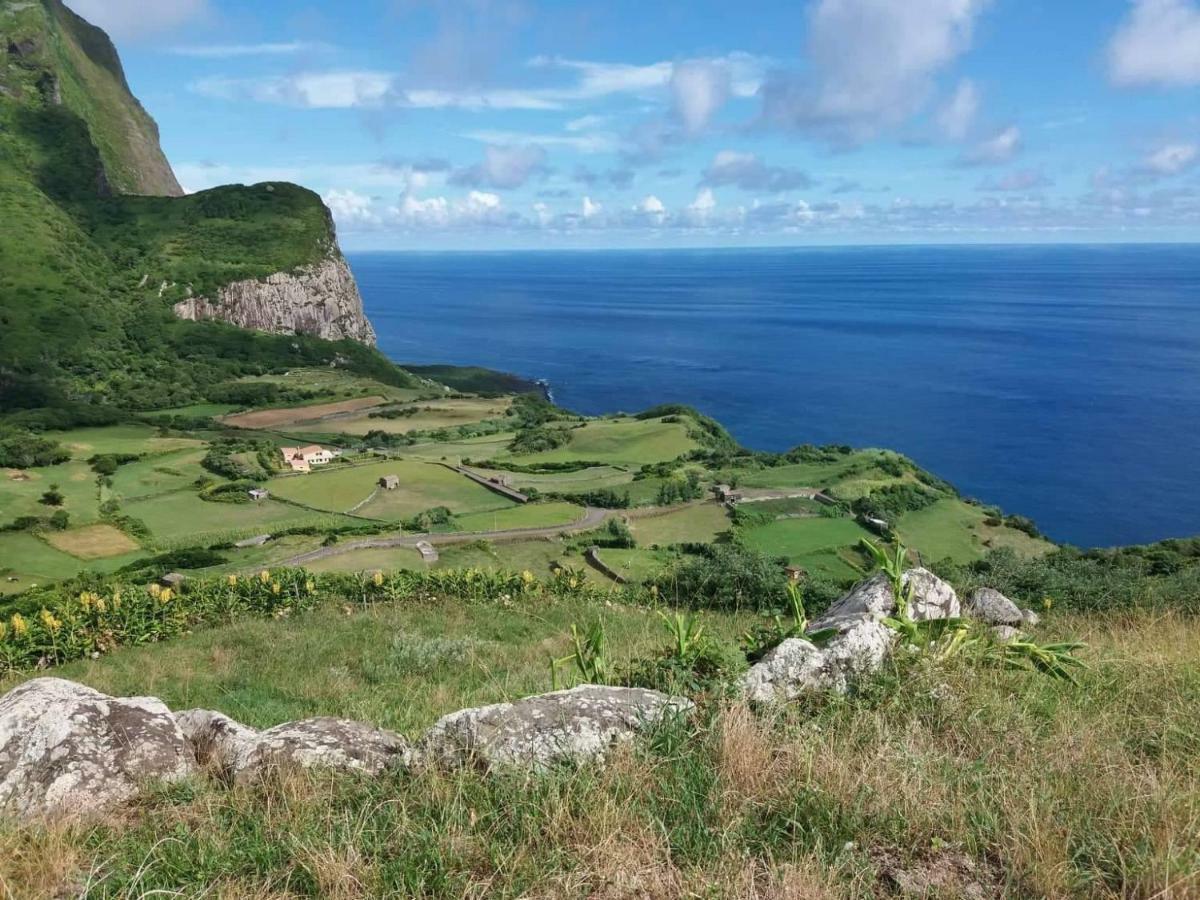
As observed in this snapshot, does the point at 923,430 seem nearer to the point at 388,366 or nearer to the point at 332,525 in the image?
the point at 332,525

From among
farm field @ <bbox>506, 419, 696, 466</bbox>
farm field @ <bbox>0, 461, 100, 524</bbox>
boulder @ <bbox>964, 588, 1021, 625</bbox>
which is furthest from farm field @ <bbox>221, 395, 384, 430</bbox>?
boulder @ <bbox>964, 588, 1021, 625</bbox>

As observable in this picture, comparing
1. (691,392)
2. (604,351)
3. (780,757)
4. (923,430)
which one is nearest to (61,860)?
(780,757)

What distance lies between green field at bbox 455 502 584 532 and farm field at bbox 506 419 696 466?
20.6 meters

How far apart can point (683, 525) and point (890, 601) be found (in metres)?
53.6

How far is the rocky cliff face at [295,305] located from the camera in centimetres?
16912

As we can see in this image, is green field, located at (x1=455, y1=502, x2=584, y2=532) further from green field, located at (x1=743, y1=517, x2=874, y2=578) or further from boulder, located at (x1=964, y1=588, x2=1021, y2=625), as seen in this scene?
boulder, located at (x1=964, y1=588, x2=1021, y2=625)

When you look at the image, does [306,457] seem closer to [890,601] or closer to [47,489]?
[47,489]

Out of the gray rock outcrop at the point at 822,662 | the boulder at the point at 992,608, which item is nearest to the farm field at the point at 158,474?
the boulder at the point at 992,608

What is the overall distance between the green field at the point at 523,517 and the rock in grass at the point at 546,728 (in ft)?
159

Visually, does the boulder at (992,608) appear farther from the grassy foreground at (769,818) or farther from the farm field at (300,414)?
the farm field at (300,414)

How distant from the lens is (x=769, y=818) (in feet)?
12.7

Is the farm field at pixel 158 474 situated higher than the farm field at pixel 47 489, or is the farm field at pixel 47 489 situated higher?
the farm field at pixel 47 489

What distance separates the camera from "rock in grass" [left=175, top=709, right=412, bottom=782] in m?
4.60

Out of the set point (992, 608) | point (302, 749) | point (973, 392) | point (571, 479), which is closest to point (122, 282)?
point (571, 479)
